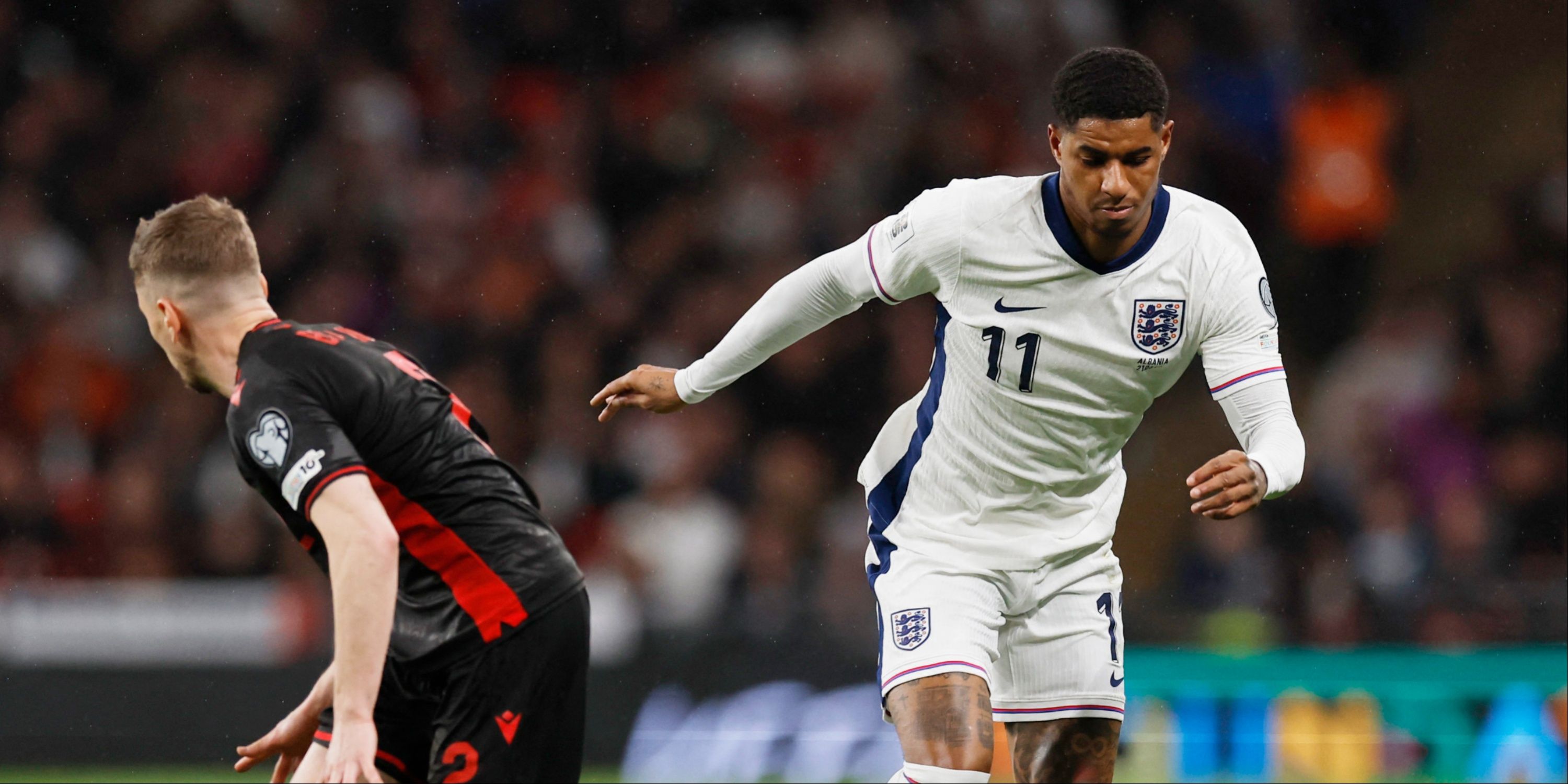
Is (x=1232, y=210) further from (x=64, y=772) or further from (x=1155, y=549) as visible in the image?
(x=64, y=772)

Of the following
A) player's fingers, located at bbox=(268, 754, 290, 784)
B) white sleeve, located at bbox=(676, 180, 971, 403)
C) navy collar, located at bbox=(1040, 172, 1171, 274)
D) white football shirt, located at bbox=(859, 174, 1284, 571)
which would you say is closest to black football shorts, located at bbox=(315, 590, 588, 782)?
player's fingers, located at bbox=(268, 754, 290, 784)

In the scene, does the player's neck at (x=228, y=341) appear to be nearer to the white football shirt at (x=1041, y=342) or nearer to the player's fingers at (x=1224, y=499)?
the white football shirt at (x=1041, y=342)

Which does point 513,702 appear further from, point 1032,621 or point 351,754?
point 1032,621

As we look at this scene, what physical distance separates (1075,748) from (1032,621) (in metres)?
0.35

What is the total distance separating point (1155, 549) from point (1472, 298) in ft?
7.86

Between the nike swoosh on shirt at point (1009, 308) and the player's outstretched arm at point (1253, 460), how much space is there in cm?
48

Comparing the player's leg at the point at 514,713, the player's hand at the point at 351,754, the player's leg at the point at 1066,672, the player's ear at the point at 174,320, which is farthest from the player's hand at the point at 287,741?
the player's leg at the point at 1066,672

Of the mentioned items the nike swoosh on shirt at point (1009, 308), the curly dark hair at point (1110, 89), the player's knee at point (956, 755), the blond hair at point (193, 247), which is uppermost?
the curly dark hair at point (1110, 89)

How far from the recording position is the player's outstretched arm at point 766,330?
4.01 meters

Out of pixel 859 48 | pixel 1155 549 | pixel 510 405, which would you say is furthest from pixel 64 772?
pixel 859 48

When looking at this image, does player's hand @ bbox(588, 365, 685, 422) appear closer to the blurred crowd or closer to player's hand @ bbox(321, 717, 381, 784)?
player's hand @ bbox(321, 717, 381, 784)

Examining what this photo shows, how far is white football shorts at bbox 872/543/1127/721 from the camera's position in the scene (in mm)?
3934

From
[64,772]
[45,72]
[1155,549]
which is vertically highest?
[45,72]

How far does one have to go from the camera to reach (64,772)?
22.6ft
